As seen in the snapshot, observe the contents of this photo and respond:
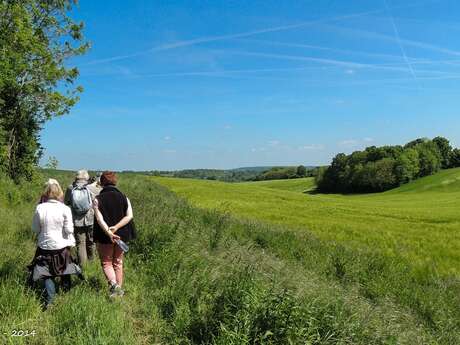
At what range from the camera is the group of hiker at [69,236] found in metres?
5.85

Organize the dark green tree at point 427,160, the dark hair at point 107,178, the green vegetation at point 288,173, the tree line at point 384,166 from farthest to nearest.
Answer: the green vegetation at point 288,173, the dark green tree at point 427,160, the tree line at point 384,166, the dark hair at point 107,178

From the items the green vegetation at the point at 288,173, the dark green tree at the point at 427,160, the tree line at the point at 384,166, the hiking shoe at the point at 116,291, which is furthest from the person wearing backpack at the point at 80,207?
the green vegetation at the point at 288,173

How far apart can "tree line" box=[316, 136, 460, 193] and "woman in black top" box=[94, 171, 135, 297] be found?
8465cm

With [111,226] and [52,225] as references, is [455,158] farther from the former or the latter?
[52,225]

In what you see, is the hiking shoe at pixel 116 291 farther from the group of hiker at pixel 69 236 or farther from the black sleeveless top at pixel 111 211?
the black sleeveless top at pixel 111 211

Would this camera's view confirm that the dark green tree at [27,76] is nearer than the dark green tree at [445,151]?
Yes

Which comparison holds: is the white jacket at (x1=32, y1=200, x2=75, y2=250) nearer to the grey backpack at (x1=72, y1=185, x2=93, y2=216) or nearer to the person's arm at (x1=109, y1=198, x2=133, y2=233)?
the person's arm at (x1=109, y1=198, x2=133, y2=233)

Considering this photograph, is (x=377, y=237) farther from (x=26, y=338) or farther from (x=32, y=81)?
(x=32, y=81)

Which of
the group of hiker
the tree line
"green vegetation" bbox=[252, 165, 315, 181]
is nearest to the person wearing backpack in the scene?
the group of hiker

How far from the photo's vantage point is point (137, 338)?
183 inches

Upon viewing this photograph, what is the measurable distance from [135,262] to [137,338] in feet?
10.8

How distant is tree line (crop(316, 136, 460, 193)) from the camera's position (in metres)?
84.9

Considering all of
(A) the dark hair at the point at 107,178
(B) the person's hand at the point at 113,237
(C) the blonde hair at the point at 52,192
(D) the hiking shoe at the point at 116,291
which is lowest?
(D) the hiking shoe at the point at 116,291

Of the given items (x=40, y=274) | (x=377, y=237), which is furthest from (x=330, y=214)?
(x=40, y=274)
